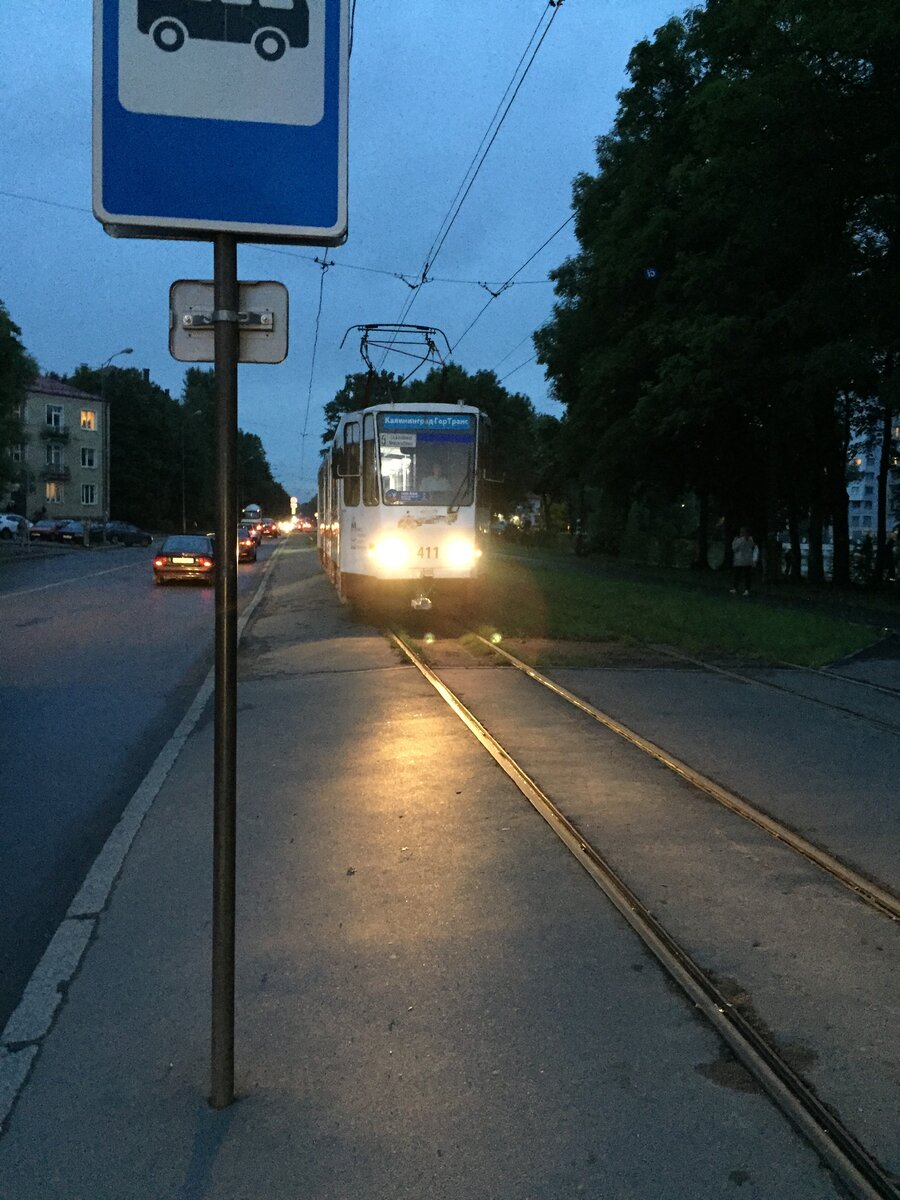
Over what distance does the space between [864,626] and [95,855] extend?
16467mm

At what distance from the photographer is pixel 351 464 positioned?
19.3 meters

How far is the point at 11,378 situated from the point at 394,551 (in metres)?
37.0

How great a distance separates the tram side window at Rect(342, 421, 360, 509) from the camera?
19.1 m

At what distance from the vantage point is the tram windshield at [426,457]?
1870 cm

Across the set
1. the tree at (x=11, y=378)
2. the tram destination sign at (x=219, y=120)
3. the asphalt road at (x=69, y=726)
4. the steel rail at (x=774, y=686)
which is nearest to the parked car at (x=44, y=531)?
the tree at (x=11, y=378)

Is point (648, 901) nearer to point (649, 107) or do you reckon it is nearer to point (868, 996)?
point (868, 996)

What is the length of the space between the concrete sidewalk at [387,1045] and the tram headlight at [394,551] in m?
11.8

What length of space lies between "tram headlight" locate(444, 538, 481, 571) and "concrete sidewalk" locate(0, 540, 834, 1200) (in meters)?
12.0

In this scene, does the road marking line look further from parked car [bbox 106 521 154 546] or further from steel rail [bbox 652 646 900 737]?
parked car [bbox 106 521 154 546]

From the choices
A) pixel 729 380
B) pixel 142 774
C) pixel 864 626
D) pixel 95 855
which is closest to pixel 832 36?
pixel 729 380

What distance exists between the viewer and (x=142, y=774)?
841cm

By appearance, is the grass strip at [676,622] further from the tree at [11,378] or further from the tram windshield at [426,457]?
the tree at [11,378]

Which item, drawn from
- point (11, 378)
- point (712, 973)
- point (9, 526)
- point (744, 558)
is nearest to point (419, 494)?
point (744, 558)

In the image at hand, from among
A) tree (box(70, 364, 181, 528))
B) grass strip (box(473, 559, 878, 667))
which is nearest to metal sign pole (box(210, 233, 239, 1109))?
grass strip (box(473, 559, 878, 667))
